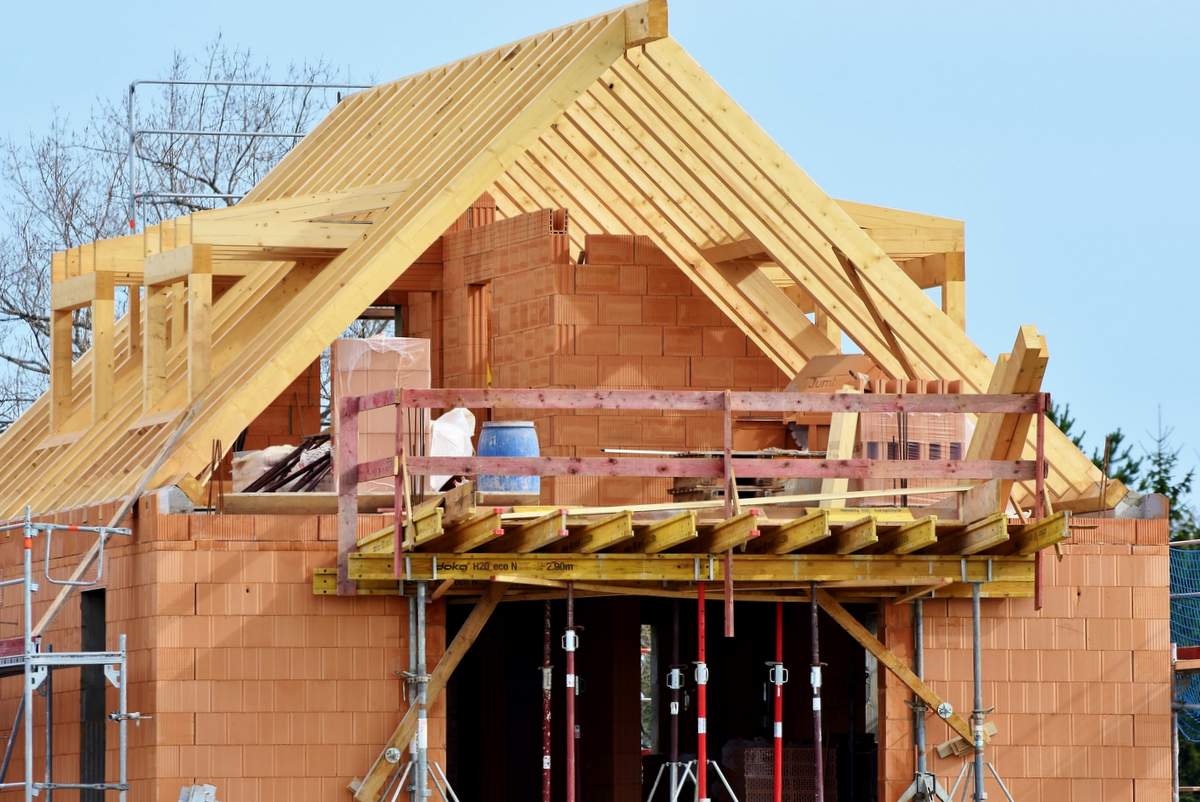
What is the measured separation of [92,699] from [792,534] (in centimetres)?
608

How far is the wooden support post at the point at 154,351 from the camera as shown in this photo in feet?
63.7

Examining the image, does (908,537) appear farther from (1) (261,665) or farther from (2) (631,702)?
(2) (631,702)

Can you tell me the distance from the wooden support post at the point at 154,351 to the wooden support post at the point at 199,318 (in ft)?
2.54

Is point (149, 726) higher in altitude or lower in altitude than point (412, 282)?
lower

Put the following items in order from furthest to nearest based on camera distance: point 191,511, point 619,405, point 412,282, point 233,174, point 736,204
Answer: point 233,174 < point 412,282 < point 736,204 < point 191,511 < point 619,405

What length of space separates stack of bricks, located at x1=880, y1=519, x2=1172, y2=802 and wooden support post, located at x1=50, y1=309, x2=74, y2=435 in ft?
27.7

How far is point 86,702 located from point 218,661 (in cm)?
238

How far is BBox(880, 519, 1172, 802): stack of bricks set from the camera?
56.7 feet

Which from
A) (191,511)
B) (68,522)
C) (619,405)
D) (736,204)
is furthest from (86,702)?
(736,204)

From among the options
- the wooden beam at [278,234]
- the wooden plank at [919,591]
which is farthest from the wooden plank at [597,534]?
the wooden beam at [278,234]

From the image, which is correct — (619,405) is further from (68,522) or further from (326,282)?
(68,522)

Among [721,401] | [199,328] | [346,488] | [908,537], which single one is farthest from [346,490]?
[908,537]

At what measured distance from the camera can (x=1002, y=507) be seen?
52.6 ft

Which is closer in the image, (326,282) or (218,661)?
(218,661)
